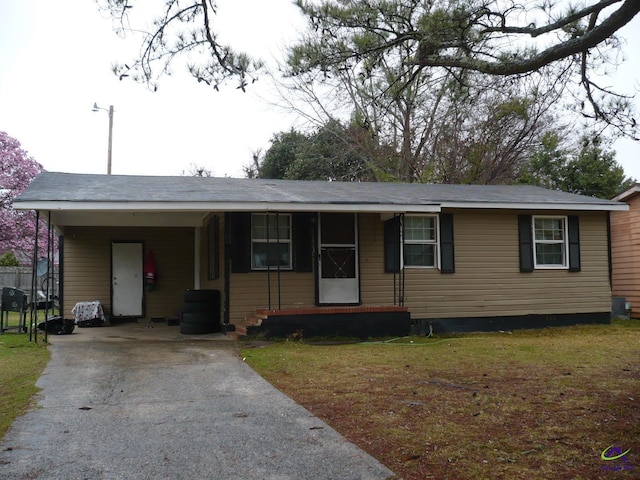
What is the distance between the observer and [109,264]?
1374 cm

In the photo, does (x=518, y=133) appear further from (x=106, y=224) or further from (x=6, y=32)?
(x=6, y=32)

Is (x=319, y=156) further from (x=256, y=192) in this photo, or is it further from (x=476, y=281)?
(x=256, y=192)

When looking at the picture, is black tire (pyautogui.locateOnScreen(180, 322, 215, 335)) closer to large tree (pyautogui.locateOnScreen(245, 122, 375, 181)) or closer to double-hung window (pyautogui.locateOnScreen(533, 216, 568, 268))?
double-hung window (pyautogui.locateOnScreen(533, 216, 568, 268))

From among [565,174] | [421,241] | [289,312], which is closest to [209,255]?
[289,312]

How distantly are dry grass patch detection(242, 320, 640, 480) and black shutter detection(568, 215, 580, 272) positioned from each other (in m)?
3.43

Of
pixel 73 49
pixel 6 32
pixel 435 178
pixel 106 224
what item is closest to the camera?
pixel 6 32

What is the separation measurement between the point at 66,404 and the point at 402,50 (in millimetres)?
4775

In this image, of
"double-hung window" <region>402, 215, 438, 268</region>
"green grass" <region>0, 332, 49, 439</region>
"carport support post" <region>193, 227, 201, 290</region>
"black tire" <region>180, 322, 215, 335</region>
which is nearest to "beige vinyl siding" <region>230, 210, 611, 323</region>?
"double-hung window" <region>402, 215, 438, 268</region>

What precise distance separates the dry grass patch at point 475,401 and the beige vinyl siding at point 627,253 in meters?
5.49

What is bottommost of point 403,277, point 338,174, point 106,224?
point 403,277

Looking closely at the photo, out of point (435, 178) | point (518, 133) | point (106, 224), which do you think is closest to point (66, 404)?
point (106, 224)

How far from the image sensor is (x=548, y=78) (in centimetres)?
721

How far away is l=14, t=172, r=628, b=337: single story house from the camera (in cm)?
1045

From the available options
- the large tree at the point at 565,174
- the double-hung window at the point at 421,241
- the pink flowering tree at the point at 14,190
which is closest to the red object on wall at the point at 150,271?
the double-hung window at the point at 421,241
